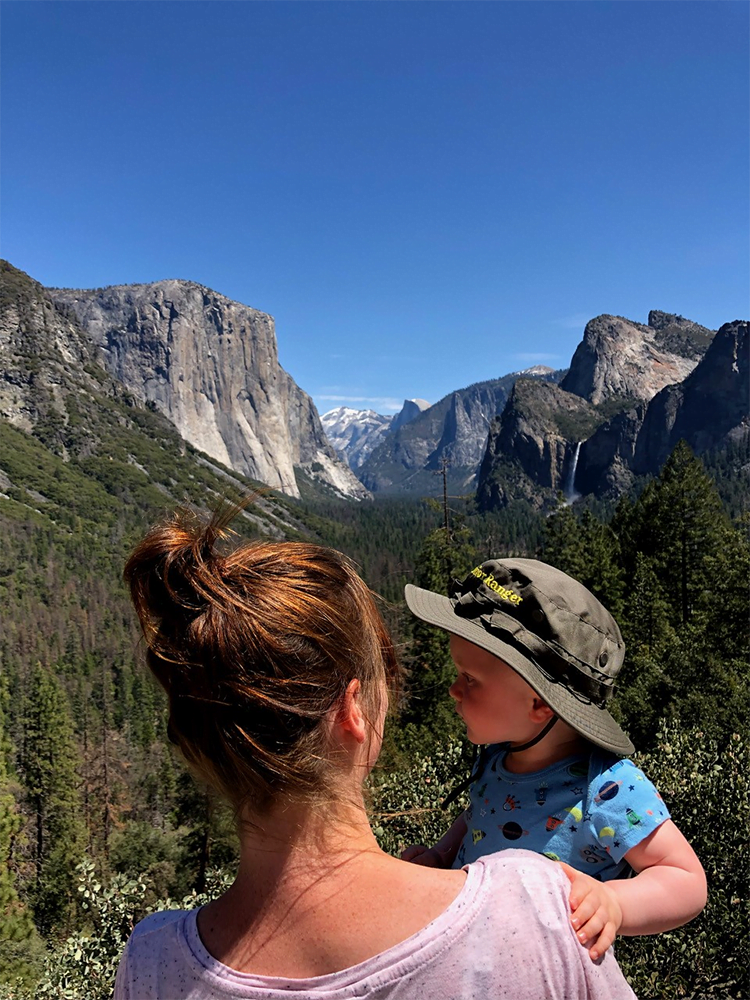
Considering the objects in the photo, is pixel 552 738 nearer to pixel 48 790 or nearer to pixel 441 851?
pixel 441 851

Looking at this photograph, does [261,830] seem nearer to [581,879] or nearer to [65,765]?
[581,879]

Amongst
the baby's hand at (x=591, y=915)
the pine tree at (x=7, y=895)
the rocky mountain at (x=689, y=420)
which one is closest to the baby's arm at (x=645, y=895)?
the baby's hand at (x=591, y=915)

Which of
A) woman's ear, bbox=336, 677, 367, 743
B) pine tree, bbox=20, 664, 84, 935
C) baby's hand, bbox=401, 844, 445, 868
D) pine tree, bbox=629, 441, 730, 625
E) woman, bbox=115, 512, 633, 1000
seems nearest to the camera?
woman, bbox=115, 512, 633, 1000

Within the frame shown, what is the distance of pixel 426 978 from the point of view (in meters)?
1.18

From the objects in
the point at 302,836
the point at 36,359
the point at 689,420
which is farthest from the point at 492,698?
the point at 689,420

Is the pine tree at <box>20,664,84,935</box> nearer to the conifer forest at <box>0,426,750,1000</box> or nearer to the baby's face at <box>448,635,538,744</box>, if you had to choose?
the conifer forest at <box>0,426,750,1000</box>

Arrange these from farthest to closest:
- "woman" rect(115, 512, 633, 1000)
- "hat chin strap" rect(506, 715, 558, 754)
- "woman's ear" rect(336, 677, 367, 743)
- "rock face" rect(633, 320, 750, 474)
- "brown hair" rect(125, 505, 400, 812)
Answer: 1. "rock face" rect(633, 320, 750, 474)
2. "hat chin strap" rect(506, 715, 558, 754)
3. "woman's ear" rect(336, 677, 367, 743)
4. "brown hair" rect(125, 505, 400, 812)
5. "woman" rect(115, 512, 633, 1000)

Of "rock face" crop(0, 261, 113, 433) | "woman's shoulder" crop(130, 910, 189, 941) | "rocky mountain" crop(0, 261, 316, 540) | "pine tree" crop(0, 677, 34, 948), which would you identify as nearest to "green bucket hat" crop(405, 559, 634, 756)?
"woman's shoulder" crop(130, 910, 189, 941)

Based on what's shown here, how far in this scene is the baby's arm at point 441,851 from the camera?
93.1 inches

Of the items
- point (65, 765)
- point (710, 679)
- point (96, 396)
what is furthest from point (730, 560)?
point (96, 396)

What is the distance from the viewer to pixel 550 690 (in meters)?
2.04

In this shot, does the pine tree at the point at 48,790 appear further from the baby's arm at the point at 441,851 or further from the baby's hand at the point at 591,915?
the baby's hand at the point at 591,915

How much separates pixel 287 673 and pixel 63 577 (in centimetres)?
11481

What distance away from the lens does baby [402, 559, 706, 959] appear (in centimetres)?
192
